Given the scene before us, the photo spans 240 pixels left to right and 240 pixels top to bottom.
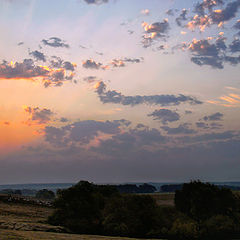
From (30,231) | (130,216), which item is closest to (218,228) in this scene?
(130,216)

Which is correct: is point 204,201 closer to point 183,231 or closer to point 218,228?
point 218,228

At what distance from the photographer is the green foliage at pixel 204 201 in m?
88.4

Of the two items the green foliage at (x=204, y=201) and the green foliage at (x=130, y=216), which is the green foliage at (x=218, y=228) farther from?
the green foliage at (x=130, y=216)

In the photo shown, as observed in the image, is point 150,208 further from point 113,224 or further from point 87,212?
point 87,212

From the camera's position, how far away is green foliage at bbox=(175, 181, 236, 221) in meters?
88.4

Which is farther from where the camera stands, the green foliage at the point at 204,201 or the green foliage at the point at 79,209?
the green foliage at the point at 204,201

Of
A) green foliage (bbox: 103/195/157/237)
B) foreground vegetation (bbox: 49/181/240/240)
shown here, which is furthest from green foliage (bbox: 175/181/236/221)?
green foliage (bbox: 103/195/157/237)

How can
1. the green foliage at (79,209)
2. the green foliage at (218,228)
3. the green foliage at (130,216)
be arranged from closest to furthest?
the green foliage at (130,216), the green foliage at (218,228), the green foliage at (79,209)

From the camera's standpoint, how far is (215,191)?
3693 inches

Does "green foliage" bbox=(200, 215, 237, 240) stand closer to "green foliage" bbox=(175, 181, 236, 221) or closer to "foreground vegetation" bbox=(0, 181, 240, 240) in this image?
"foreground vegetation" bbox=(0, 181, 240, 240)

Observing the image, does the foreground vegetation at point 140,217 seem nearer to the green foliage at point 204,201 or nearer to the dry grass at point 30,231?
the green foliage at point 204,201

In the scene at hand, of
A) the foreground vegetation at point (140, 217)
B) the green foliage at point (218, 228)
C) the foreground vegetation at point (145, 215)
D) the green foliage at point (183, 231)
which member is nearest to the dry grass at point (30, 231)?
the foreground vegetation at point (140, 217)

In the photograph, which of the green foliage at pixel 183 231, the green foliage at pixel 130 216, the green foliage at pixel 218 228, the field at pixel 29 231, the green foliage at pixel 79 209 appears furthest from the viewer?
the green foliage at pixel 79 209

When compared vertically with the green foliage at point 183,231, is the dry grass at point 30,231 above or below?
above
